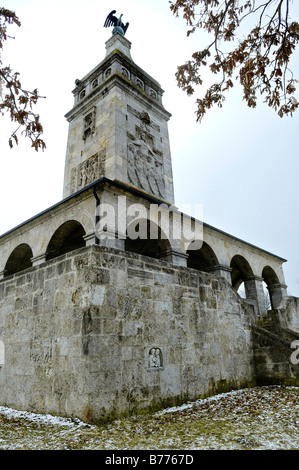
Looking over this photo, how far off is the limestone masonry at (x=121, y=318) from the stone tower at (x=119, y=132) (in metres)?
1.49

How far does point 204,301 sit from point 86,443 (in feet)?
11.4

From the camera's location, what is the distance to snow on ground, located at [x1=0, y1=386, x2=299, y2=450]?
3.21 metres

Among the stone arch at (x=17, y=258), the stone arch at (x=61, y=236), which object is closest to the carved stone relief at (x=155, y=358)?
the stone arch at (x=61, y=236)

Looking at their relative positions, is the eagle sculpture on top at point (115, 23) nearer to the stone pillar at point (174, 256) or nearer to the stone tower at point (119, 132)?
the stone tower at point (119, 132)

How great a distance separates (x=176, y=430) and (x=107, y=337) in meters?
1.45

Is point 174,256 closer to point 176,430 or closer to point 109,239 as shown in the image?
point 109,239

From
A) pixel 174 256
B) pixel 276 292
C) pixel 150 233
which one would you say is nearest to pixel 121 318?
pixel 174 256

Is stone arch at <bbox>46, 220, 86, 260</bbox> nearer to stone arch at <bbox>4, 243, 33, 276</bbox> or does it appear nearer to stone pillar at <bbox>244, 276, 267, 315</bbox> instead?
stone arch at <bbox>4, 243, 33, 276</bbox>

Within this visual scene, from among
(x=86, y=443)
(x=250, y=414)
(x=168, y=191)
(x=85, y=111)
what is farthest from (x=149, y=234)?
(x=85, y=111)

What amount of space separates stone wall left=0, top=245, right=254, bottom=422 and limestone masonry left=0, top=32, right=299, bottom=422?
0.02 meters

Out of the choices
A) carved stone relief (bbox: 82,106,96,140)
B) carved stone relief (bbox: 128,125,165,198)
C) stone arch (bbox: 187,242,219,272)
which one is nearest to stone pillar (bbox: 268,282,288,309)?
stone arch (bbox: 187,242,219,272)

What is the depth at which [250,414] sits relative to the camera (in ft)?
14.5

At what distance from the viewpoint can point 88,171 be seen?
12.6 meters

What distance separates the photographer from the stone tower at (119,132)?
39.5 feet
